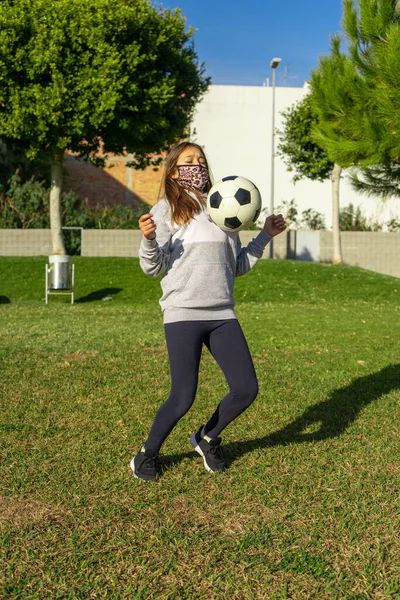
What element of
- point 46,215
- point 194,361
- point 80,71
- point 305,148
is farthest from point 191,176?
point 46,215

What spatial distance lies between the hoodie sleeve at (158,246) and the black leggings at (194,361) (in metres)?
0.35

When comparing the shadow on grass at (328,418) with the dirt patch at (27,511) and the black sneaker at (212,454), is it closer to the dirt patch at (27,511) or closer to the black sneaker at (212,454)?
the black sneaker at (212,454)

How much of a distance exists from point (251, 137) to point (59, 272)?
26.4 m

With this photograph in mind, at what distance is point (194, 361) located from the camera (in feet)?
14.2

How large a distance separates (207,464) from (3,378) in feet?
12.5

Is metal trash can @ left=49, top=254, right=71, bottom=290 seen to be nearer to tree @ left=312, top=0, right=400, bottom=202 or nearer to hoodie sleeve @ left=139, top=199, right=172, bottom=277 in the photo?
tree @ left=312, top=0, right=400, bottom=202

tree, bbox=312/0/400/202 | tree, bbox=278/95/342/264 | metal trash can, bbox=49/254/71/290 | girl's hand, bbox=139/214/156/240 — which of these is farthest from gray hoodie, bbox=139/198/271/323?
tree, bbox=278/95/342/264

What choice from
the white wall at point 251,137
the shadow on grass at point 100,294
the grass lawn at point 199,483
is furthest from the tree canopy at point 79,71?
the white wall at point 251,137

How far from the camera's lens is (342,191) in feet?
138

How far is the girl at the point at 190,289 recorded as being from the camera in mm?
4277

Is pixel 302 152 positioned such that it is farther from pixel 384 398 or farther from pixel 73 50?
pixel 384 398

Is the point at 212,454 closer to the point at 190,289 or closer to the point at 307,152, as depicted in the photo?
the point at 190,289

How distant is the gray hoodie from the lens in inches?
168

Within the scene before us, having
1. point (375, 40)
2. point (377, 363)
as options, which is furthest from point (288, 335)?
point (375, 40)
